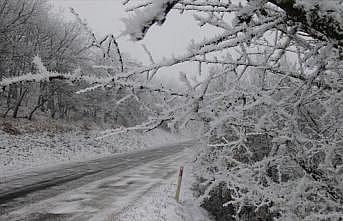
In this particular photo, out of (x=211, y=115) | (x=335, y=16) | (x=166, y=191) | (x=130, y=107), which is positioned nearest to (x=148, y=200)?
(x=166, y=191)

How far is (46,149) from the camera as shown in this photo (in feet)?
78.7

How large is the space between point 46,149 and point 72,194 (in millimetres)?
14018

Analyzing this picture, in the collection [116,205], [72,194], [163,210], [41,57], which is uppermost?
[41,57]

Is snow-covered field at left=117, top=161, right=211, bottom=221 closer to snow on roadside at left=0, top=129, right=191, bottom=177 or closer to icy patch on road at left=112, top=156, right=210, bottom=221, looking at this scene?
icy patch on road at left=112, top=156, right=210, bottom=221

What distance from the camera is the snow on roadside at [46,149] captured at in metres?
19.1

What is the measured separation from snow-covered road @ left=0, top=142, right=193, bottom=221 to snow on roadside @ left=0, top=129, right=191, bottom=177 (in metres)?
1.78

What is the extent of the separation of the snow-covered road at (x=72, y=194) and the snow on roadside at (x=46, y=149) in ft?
5.83

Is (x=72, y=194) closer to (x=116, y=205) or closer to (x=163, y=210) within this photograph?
(x=116, y=205)

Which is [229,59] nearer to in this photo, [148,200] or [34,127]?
[148,200]

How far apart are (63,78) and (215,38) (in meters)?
0.67

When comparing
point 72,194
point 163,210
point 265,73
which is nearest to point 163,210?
point 163,210

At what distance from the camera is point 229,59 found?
210 cm

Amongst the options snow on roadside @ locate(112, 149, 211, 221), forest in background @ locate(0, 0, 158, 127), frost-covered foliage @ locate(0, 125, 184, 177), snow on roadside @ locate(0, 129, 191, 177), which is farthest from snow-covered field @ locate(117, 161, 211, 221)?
snow on roadside @ locate(0, 129, 191, 177)

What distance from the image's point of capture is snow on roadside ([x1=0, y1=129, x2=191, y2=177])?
19.1 meters
